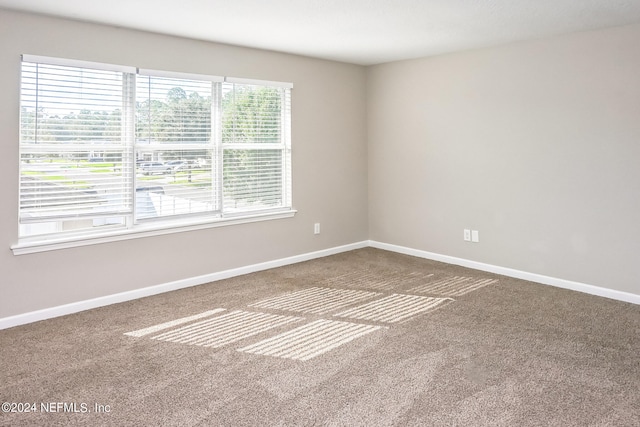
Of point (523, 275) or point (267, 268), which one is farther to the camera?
point (267, 268)

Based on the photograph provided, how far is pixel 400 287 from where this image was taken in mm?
4332

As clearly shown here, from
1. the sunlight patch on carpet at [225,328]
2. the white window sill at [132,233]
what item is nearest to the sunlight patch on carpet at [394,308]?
the sunlight patch on carpet at [225,328]

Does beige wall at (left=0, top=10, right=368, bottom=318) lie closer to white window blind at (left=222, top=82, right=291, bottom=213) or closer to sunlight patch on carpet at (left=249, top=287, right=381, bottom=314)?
white window blind at (left=222, top=82, right=291, bottom=213)

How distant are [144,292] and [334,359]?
2.05m

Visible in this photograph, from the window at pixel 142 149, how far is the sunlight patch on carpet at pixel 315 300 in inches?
42.9

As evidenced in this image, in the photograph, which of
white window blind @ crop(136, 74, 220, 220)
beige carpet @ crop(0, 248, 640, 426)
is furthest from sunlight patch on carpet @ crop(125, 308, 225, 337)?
white window blind @ crop(136, 74, 220, 220)

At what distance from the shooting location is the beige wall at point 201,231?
133 inches

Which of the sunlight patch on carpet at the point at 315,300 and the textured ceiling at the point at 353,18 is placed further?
the sunlight patch on carpet at the point at 315,300

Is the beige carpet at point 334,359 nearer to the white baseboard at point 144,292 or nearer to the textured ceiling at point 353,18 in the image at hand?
the white baseboard at point 144,292

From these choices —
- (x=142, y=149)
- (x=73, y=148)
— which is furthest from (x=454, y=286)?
(x=73, y=148)

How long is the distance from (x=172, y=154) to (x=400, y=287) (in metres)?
2.43

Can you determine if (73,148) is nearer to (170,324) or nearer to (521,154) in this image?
(170,324)

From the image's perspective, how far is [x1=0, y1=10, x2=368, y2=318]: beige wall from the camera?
3383 mm

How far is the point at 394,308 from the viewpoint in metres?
3.76
